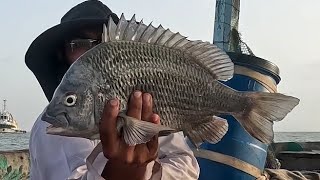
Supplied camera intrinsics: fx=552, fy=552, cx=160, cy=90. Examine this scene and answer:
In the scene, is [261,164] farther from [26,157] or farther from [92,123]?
[92,123]

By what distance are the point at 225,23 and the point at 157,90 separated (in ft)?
11.8

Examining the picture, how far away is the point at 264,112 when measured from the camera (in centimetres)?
239

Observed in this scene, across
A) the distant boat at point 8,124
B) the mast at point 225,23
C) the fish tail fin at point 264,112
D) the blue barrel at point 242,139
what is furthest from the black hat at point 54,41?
the distant boat at point 8,124

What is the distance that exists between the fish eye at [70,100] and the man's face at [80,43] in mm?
781

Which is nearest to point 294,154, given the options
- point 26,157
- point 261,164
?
point 261,164

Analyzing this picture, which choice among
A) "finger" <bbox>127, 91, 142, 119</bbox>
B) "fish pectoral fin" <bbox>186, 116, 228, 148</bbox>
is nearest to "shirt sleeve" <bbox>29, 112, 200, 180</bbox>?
"fish pectoral fin" <bbox>186, 116, 228, 148</bbox>

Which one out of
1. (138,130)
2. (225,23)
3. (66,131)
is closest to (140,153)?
(138,130)

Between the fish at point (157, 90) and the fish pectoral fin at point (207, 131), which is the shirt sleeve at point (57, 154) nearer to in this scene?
the fish at point (157, 90)

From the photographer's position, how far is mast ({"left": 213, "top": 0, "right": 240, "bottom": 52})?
5.62 meters

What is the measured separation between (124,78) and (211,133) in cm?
52

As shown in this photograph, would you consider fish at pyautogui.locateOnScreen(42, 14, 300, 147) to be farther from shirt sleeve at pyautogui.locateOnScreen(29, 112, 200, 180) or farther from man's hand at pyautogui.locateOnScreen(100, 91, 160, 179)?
shirt sleeve at pyautogui.locateOnScreen(29, 112, 200, 180)

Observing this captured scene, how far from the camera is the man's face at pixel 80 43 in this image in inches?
114

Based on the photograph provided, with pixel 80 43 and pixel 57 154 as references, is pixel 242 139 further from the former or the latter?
pixel 57 154

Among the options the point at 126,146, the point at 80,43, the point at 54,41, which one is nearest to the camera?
the point at 126,146
